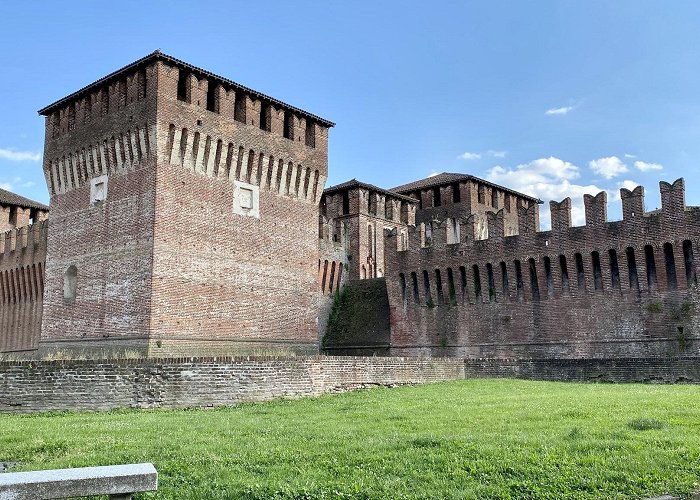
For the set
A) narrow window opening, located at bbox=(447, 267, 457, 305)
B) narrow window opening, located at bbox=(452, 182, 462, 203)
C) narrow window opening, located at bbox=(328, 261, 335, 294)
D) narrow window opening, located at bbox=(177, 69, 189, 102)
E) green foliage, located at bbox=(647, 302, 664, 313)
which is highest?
narrow window opening, located at bbox=(177, 69, 189, 102)

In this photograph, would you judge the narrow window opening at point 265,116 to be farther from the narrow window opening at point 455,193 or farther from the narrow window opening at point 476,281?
the narrow window opening at point 455,193

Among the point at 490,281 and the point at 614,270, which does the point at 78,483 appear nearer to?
the point at 614,270

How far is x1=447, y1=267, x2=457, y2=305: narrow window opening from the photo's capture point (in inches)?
1259

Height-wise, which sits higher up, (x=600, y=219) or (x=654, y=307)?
(x=600, y=219)

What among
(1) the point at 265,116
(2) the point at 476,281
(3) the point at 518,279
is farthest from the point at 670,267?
(1) the point at 265,116

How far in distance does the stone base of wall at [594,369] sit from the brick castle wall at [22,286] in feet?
73.3

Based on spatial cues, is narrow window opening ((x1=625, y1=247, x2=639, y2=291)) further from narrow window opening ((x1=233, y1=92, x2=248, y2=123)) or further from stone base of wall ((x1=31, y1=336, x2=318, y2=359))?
narrow window opening ((x1=233, y1=92, x2=248, y2=123))

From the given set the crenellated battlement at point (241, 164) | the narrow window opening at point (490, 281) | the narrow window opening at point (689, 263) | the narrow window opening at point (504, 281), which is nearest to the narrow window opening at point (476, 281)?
the narrow window opening at point (490, 281)

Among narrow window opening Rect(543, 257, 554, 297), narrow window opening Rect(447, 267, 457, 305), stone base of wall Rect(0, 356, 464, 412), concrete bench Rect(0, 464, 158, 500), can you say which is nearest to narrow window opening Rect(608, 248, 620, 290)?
narrow window opening Rect(543, 257, 554, 297)

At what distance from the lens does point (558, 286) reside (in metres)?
28.7

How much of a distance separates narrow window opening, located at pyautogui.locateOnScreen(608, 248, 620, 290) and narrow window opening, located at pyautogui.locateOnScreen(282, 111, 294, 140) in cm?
1437

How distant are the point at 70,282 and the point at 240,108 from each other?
1008 cm

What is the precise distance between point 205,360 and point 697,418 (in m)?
11.0

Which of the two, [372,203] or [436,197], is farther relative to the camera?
[436,197]
